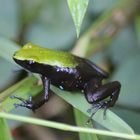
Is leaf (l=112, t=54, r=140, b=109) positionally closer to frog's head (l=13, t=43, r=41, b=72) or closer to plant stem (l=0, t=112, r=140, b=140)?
frog's head (l=13, t=43, r=41, b=72)

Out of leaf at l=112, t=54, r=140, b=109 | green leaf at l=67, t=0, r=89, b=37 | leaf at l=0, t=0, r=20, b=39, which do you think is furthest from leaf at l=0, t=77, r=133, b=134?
leaf at l=0, t=0, r=20, b=39

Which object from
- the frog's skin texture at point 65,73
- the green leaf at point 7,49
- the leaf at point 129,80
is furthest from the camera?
the leaf at point 129,80

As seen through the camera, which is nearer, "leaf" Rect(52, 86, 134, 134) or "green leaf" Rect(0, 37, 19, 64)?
"leaf" Rect(52, 86, 134, 134)

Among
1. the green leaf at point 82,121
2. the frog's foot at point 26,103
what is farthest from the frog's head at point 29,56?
the green leaf at point 82,121

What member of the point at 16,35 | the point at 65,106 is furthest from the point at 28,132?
the point at 16,35

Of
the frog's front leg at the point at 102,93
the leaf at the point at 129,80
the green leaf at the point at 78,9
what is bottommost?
the leaf at the point at 129,80

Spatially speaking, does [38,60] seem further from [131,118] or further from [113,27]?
[113,27]

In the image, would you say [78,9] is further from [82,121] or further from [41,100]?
[41,100]

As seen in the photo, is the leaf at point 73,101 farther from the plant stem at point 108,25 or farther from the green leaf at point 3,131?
the plant stem at point 108,25
